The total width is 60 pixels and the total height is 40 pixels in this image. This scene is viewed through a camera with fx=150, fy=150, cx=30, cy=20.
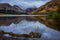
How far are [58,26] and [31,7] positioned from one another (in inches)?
28.3

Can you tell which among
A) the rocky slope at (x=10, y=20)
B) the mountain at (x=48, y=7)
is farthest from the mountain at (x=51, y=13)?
the rocky slope at (x=10, y=20)

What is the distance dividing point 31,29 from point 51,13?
0.54 m

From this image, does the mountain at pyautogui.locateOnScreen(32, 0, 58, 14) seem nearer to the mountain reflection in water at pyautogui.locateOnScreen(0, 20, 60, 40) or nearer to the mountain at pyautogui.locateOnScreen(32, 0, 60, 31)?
the mountain at pyautogui.locateOnScreen(32, 0, 60, 31)

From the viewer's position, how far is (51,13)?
317 cm

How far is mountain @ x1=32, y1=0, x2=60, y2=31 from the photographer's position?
3.15m

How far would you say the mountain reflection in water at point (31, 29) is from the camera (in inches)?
122

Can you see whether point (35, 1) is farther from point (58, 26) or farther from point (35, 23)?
point (58, 26)

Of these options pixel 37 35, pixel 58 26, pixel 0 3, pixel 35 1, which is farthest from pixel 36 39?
pixel 0 3

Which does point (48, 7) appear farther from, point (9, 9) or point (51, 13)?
point (9, 9)

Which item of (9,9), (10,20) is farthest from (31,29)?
(9,9)

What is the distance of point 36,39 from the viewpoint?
10.2 feet

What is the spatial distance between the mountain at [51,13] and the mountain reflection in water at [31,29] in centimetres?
10

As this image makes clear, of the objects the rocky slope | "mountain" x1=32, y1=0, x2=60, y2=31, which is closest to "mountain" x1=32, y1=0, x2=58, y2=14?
"mountain" x1=32, y1=0, x2=60, y2=31

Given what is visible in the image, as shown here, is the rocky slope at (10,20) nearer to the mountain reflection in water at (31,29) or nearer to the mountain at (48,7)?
the mountain reflection in water at (31,29)
